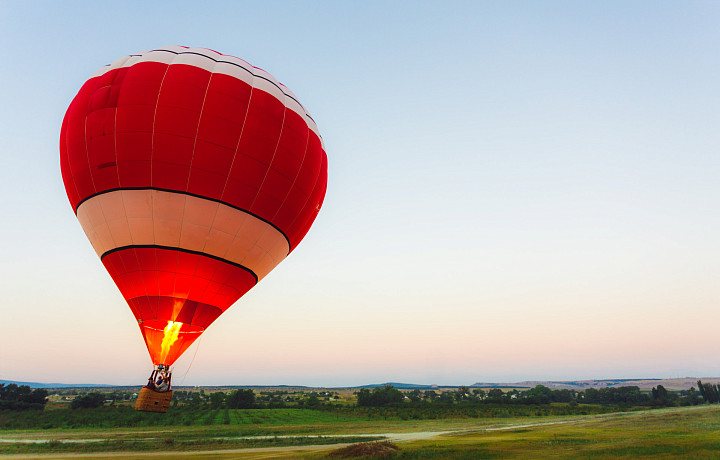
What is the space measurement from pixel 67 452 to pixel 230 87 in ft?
75.3

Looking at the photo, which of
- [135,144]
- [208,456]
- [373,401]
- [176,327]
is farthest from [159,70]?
[373,401]

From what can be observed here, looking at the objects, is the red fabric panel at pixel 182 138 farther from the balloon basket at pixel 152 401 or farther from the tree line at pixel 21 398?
the tree line at pixel 21 398

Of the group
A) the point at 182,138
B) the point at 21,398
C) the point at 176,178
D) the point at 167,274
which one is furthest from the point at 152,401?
the point at 21,398

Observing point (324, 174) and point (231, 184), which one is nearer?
point (231, 184)

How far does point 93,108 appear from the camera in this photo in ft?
40.6

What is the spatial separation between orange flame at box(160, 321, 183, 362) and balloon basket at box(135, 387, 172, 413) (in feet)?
3.04

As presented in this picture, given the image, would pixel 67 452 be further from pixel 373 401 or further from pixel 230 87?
pixel 373 401

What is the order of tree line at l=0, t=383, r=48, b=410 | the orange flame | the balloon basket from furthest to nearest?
tree line at l=0, t=383, r=48, b=410 < the orange flame < the balloon basket

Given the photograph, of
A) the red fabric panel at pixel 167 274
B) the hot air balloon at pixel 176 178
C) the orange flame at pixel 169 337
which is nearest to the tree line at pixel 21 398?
the hot air balloon at pixel 176 178

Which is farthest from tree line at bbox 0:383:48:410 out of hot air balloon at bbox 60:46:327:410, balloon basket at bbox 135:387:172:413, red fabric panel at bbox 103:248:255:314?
balloon basket at bbox 135:387:172:413

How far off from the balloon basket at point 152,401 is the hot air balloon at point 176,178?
2.02 feet

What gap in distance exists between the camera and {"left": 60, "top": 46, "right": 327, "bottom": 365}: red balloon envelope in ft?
38.0

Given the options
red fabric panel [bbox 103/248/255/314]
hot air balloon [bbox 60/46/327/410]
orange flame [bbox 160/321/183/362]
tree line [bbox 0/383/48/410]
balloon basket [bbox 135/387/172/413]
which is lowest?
tree line [bbox 0/383/48/410]

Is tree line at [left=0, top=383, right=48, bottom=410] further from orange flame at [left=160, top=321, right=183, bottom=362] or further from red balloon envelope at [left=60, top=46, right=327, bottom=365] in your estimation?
orange flame at [left=160, top=321, right=183, bottom=362]
